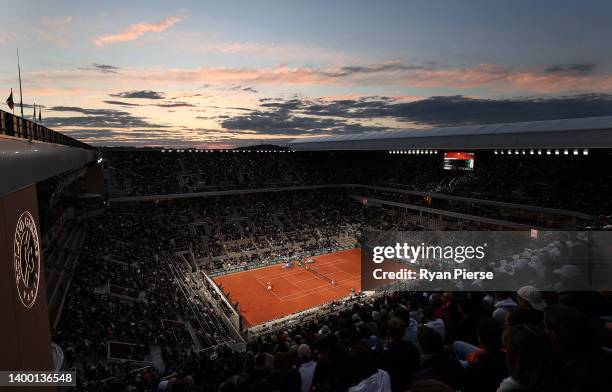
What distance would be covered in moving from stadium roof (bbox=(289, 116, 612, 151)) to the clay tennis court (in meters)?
15.4

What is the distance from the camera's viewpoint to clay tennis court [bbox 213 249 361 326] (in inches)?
1083

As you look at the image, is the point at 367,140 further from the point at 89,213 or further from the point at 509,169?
the point at 89,213

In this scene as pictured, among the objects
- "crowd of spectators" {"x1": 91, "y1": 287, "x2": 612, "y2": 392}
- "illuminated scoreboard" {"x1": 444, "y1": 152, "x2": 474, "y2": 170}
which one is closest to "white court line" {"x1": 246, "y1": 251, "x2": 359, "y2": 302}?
"illuminated scoreboard" {"x1": 444, "y1": 152, "x2": 474, "y2": 170}

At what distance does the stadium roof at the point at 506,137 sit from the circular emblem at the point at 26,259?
32142 millimetres

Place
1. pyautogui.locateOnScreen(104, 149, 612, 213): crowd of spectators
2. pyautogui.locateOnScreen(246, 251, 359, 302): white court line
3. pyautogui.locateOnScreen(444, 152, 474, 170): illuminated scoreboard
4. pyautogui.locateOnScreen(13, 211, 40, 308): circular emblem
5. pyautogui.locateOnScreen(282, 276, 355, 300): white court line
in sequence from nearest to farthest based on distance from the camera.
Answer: pyautogui.locateOnScreen(13, 211, 40, 308): circular emblem < pyautogui.locateOnScreen(282, 276, 355, 300): white court line < pyautogui.locateOnScreen(246, 251, 359, 302): white court line < pyautogui.locateOnScreen(104, 149, 612, 213): crowd of spectators < pyautogui.locateOnScreen(444, 152, 474, 170): illuminated scoreboard

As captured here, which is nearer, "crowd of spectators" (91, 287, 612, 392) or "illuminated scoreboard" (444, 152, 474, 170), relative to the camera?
"crowd of spectators" (91, 287, 612, 392)

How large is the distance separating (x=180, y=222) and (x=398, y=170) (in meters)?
31.8

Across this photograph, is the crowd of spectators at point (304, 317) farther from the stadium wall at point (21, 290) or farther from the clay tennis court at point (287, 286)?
the stadium wall at point (21, 290)

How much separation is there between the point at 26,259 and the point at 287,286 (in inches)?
1064

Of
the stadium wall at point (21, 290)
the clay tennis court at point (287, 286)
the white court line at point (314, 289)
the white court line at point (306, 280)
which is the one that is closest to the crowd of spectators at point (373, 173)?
the clay tennis court at point (287, 286)

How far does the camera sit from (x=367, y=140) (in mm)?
46938

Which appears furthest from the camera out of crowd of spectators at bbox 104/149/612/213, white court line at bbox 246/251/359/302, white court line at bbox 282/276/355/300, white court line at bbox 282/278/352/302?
crowd of spectators at bbox 104/149/612/213

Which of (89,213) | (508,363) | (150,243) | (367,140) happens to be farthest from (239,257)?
(508,363)

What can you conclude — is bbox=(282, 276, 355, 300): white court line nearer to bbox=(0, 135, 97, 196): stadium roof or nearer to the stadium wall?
bbox=(0, 135, 97, 196): stadium roof
